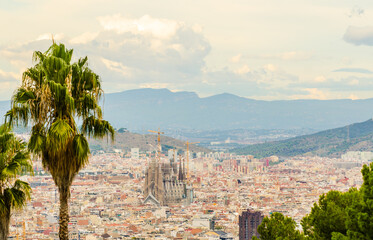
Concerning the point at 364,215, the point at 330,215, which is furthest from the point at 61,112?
the point at 330,215

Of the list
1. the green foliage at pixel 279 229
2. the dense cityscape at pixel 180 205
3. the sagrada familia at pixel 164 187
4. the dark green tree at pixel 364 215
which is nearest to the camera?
the dark green tree at pixel 364 215

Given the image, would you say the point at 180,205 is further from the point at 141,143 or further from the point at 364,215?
the point at 141,143

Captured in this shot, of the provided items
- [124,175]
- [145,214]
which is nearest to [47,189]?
[145,214]

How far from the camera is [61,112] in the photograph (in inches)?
136

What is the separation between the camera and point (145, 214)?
29.7 meters

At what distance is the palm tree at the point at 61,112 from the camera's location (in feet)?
11.0

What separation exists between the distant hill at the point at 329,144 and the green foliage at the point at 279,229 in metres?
61.1

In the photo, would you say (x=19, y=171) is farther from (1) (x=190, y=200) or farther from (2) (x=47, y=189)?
(1) (x=190, y=200)

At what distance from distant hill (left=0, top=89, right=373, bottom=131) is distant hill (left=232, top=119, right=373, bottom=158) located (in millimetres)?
71389

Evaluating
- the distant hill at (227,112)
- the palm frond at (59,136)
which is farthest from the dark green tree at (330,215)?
the distant hill at (227,112)

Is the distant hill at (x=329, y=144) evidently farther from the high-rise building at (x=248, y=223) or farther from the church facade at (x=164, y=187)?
the high-rise building at (x=248, y=223)

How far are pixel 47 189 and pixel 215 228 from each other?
41.8 ft

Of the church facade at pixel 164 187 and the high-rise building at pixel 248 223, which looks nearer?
the high-rise building at pixel 248 223

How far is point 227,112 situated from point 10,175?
568 ft
